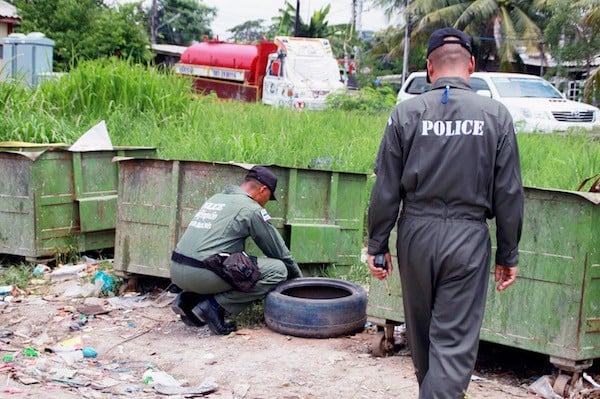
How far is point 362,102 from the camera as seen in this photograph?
20.3m

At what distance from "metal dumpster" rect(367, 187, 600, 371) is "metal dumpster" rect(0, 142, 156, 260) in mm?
4338

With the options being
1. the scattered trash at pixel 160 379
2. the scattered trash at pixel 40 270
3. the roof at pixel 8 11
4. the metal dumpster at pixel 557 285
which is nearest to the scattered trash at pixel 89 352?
the scattered trash at pixel 160 379

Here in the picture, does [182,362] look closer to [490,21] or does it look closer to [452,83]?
[452,83]

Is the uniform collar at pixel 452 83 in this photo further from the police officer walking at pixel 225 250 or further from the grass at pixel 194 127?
the grass at pixel 194 127

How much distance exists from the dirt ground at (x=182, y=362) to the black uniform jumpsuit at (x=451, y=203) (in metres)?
1.18

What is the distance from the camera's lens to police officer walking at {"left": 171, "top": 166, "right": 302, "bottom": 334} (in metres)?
6.17

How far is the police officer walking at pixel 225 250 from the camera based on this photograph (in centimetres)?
617

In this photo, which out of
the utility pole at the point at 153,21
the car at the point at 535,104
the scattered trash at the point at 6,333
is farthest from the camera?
the utility pole at the point at 153,21

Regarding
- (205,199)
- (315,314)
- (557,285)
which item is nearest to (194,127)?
(205,199)

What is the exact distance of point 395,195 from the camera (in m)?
4.03

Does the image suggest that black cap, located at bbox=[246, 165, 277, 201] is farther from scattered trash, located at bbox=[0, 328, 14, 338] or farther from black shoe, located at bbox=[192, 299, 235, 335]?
scattered trash, located at bbox=[0, 328, 14, 338]

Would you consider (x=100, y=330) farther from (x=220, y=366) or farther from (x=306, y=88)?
(x=306, y=88)

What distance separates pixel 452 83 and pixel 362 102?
1637 centimetres

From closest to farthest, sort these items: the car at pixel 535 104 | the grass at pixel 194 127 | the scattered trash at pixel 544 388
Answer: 1. the scattered trash at pixel 544 388
2. the grass at pixel 194 127
3. the car at pixel 535 104
